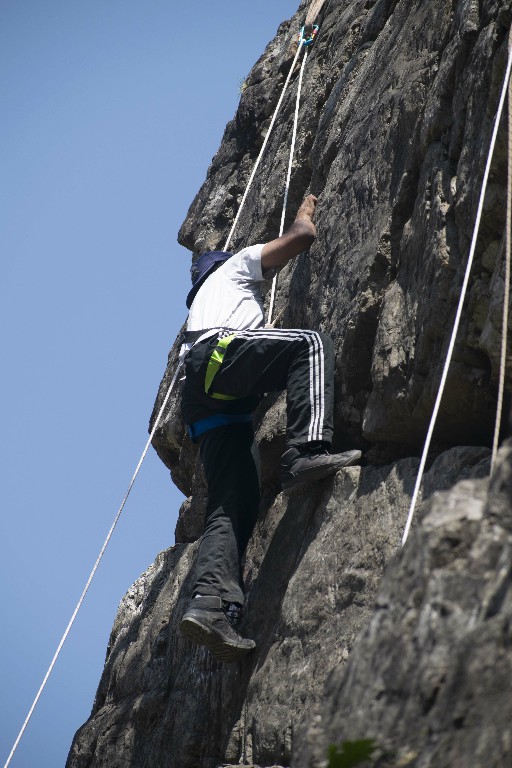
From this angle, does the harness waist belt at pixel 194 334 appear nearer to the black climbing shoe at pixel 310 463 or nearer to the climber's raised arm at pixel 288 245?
the climber's raised arm at pixel 288 245

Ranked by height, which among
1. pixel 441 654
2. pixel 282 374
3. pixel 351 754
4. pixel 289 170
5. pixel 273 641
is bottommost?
pixel 351 754

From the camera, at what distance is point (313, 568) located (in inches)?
221

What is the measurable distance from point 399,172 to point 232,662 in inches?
126

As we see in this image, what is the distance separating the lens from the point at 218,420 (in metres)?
6.49

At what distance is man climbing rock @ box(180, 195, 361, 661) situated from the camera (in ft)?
18.9

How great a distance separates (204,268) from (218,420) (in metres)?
1.23

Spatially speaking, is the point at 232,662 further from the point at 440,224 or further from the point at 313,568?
the point at 440,224

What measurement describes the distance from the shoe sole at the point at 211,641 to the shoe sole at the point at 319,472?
0.95 m

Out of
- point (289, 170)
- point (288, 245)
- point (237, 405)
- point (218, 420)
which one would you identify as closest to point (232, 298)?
point (288, 245)

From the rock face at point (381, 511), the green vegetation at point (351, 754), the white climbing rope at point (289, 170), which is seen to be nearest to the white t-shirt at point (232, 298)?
the rock face at point (381, 511)

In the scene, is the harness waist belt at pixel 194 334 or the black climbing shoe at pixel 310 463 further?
the harness waist belt at pixel 194 334

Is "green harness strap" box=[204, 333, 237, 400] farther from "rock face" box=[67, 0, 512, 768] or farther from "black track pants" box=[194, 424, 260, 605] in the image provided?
"rock face" box=[67, 0, 512, 768]

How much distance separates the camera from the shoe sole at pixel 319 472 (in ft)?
18.6

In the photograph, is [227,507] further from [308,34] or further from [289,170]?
[308,34]
